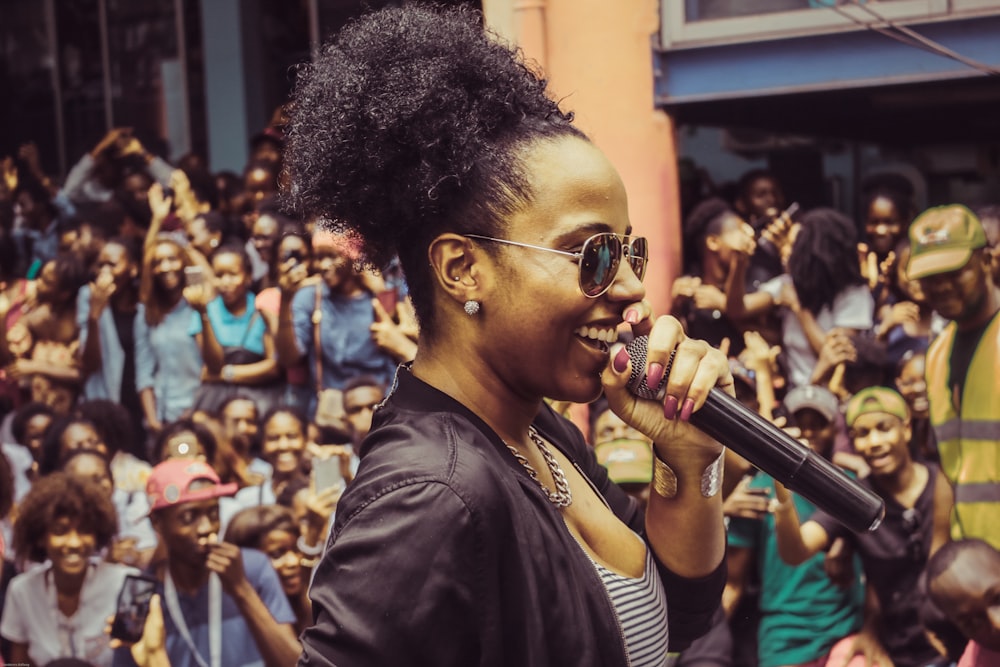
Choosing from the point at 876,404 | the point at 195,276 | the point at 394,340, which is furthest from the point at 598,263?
the point at 195,276

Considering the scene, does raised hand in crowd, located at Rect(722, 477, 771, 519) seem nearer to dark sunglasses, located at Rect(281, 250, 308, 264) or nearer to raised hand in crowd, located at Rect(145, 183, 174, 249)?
dark sunglasses, located at Rect(281, 250, 308, 264)

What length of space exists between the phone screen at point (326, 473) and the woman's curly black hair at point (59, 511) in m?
0.99

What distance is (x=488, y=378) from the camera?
1755 mm

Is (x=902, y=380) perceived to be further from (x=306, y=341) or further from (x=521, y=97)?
(x=521, y=97)

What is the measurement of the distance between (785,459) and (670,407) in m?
0.18

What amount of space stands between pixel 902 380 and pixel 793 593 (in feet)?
3.50

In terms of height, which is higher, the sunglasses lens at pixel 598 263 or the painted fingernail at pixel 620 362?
the sunglasses lens at pixel 598 263

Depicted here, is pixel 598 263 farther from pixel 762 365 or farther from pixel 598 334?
pixel 762 365

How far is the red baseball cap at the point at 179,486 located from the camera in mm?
4312

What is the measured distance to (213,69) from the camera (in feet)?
35.8

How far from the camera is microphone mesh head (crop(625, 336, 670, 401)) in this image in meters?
1.76

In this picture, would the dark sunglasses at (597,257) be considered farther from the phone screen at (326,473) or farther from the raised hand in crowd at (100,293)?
the raised hand in crowd at (100,293)

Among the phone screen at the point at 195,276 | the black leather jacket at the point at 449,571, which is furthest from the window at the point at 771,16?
the black leather jacket at the point at 449,571

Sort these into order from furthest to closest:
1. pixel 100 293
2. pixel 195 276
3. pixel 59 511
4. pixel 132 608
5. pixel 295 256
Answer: pixel 100 293 → pixel 295 256 → pixel 195 276 → pixel 59 511 → pixel 132 608
